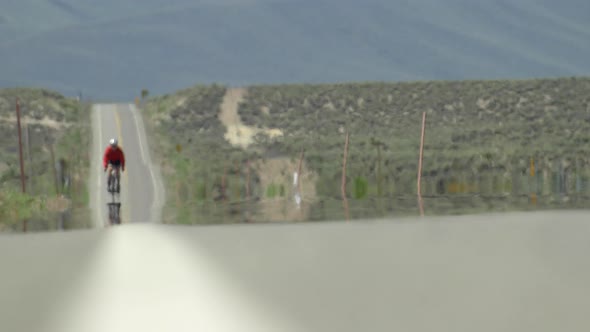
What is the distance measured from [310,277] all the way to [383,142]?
62716 mm

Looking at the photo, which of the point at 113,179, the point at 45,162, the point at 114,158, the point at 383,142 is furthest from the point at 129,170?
the point at 114,158

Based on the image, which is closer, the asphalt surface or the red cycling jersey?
the asphalt surface

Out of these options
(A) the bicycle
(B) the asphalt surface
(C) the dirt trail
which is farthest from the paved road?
(C) the dirt trail

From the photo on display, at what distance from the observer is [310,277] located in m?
13.6

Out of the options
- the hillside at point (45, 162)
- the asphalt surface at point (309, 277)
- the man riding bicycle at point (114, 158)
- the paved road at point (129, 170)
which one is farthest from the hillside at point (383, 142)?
the asphalt surface at point (309, 277)

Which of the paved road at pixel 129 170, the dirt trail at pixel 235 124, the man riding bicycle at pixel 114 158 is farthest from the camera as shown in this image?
the dirt trail at pixel 235 124

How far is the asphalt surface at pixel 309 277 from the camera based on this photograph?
12383 mm

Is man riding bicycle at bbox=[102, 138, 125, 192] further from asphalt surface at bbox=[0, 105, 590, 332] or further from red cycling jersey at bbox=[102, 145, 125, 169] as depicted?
asphalt surface at bbox=[0, 105, 590, 332]

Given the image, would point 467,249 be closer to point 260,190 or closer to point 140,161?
point 260,190

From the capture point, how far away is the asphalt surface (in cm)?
1238

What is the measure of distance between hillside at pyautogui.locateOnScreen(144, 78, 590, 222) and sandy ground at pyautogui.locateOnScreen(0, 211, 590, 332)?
6.74 metres

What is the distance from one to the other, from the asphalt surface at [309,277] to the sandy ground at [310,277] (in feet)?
0.07

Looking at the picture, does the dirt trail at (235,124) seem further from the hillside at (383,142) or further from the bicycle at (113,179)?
the bicycle at (113,179)

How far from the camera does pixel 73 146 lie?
69.6 metres
